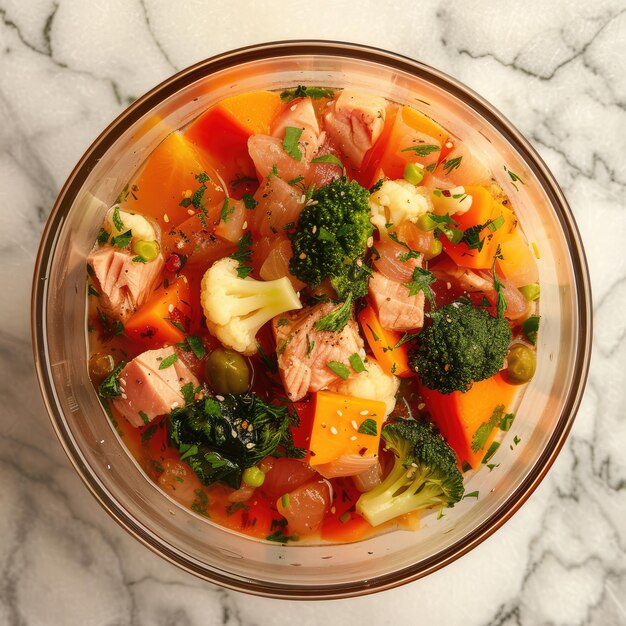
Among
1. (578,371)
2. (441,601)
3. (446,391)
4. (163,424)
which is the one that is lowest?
(441,601)

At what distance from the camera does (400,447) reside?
2281mm

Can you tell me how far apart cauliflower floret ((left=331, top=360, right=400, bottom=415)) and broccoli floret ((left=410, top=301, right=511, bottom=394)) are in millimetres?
120

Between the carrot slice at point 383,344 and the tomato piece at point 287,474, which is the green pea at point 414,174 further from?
the tomato piece at point 287,474

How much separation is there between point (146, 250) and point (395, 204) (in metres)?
0.86

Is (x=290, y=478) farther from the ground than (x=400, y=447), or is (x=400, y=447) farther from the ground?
(x=400, y=447)

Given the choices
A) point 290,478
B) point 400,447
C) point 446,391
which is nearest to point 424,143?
point 446,391

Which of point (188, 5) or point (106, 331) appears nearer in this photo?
point (106, 331)

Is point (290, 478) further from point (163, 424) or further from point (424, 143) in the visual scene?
point (424, 143)

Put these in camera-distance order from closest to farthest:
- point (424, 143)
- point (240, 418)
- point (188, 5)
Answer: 1. point (240, 418)
2. point (424, 143)
3. point (188, 5)

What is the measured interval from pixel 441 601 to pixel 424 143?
1.99 m

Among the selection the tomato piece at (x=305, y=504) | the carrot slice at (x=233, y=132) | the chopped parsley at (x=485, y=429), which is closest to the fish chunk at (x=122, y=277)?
the carrot slice at (x=233, y=132)

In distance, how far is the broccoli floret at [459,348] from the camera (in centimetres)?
217

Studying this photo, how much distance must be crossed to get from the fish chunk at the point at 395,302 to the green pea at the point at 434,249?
0.14m

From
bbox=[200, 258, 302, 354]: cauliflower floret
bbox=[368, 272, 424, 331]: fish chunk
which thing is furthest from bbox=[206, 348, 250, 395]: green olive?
bbox=[368, 272, 424, 331]: fish chunk
